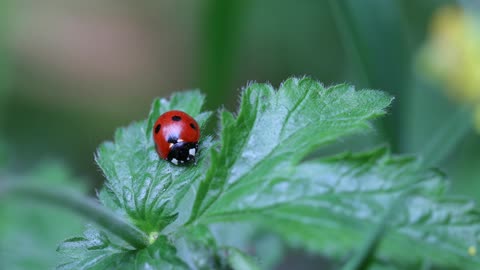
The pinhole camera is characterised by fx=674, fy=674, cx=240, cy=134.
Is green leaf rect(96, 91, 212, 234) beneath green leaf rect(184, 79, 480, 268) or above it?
above

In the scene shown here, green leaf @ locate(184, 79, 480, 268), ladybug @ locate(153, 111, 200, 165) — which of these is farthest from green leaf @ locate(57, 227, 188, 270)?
ladybug @ locate(153, 111, 200, 165)

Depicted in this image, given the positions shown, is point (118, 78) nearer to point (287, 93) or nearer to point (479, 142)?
point (479, 142)

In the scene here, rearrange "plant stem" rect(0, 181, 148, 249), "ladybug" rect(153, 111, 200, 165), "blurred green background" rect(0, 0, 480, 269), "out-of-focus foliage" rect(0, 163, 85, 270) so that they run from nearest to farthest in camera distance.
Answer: "plant stem" rect(0, 181, 148, 249)
"ladybug" rect(153, 111, 200, 165)
"out-of-focus foliage" rect(0, 163, 85, 270)
"blurred green background" rect(0, 0, 480, 269)

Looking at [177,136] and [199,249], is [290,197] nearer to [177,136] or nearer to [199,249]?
[199,249]

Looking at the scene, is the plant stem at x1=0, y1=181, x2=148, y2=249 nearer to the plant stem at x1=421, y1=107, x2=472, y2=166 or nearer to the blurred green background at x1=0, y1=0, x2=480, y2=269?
the plant stem at x1=421, y1=107, x2=472, y2=166

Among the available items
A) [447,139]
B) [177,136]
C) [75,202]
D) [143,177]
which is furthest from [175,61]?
[75,202]

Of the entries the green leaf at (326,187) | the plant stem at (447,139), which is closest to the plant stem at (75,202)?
the green leaf at (326,187)


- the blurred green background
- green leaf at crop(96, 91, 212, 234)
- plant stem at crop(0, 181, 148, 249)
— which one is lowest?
plant stem at crop(0, 181, 148, 249)

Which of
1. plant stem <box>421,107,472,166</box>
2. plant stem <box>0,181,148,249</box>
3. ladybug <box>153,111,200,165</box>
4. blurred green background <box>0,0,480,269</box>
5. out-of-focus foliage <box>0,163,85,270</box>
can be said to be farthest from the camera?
blurred green background <box>0,0,480,269</box>

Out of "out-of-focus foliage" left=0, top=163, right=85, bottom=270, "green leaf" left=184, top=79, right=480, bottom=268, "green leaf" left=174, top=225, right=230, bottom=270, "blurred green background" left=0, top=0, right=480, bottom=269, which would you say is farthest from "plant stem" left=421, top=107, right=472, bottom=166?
"out-of-focus foliage" left=0, top=163, right=85, bottom=270

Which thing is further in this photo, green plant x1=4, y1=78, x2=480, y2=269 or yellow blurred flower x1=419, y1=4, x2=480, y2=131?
yellow blurred flower x1=419, y1=4, x2=480, y2=131
